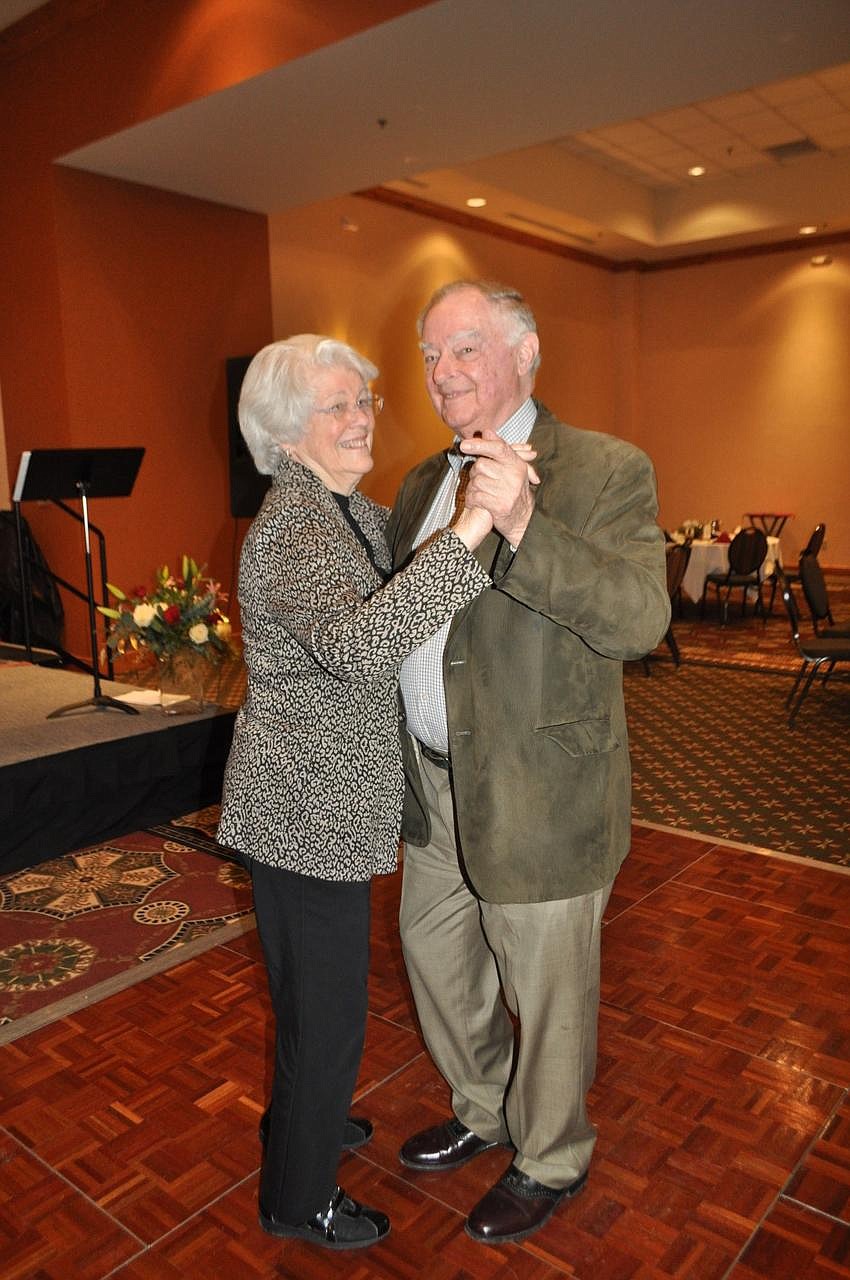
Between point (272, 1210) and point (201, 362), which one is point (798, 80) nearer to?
point (201, 362)

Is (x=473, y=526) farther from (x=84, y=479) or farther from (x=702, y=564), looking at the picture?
(x=702, y=564)

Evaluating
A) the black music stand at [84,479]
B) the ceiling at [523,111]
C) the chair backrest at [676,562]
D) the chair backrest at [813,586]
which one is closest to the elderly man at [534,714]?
the black music stand at [84,479]

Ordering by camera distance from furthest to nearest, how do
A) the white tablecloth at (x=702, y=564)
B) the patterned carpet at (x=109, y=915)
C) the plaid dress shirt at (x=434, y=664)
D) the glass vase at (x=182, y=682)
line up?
the white tablecloth at (x=702, y=564), the glass vase at (x=182, y=682), the patterned carpet at (x=109, y=915), the plaid dress shirt at (x=434, y=664)

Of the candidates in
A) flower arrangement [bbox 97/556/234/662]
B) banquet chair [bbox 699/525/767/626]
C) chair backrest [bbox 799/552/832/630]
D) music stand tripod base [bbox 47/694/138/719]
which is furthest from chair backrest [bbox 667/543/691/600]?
music stand tripod base [bbox 47/694/138/719]

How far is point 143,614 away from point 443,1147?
254 centimetres

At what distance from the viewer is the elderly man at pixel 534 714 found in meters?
1.54

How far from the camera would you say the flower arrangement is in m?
3.99

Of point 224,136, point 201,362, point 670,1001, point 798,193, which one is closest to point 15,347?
point 201,362

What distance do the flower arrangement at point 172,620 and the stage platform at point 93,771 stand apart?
14.0 inches

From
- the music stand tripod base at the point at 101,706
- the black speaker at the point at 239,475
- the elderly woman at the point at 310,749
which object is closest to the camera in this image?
the elderly woman at the point at 310,749

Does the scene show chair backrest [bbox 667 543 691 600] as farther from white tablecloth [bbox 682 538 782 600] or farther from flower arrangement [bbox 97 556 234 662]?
flower arrangement [bbox 97 556 234 662]

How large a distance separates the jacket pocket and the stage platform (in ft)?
8.48

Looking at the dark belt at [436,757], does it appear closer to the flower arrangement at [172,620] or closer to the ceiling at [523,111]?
the flower arrangement at [172,620]

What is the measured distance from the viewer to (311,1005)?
1.63 meters
